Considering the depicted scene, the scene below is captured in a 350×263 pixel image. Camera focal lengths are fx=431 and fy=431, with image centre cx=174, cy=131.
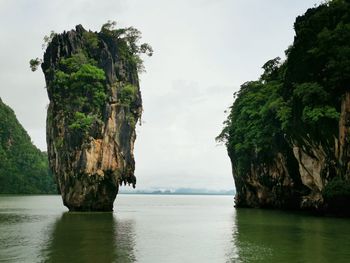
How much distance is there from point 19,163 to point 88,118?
10521cm

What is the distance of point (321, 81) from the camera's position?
33000mm

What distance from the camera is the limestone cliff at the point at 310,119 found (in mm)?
31500

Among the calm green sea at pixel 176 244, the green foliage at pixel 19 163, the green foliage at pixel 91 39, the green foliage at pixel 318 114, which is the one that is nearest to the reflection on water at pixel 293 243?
the calm green sea at pixel 176 244

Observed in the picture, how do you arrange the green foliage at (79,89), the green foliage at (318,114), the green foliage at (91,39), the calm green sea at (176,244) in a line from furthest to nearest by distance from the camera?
1. the green foliage at (91,39)
2. the green foliage at (79,89)
3. the green foliage at (318,114)
4. the calm green sea at (176,244)

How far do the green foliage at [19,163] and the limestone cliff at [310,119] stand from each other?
9777 cm

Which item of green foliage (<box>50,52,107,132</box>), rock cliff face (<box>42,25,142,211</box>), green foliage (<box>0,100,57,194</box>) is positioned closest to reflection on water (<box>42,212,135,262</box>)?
rock cliff face (<box>42,25,142,211</box>)

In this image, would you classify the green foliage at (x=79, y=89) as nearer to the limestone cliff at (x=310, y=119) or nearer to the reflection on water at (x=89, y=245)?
the limestone cliff at (x=310, y=119)

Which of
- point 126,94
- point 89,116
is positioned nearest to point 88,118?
point 89,116

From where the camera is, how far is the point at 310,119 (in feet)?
107

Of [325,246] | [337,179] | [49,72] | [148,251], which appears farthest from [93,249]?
[49,72]

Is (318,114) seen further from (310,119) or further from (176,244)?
(176,244)

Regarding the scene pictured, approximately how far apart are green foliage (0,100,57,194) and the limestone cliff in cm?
9777

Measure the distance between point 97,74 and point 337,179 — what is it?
24.8 meters

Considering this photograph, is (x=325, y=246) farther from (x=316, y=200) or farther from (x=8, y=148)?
(x=8, y=148)
